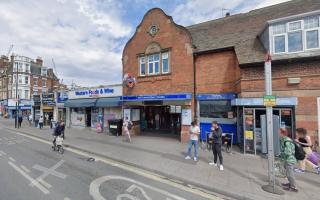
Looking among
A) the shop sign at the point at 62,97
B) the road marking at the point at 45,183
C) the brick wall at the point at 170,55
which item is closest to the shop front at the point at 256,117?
the brick wall at the point at 170,55

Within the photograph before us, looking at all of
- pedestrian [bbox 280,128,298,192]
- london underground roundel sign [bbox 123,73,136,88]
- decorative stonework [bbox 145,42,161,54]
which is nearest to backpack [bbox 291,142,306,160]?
pedestrian [bbox 280,128,298,192]

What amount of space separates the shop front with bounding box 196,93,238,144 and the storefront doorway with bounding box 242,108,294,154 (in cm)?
153

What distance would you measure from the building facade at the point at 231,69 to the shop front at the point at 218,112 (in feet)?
0.20

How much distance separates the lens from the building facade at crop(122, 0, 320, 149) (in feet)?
29.7

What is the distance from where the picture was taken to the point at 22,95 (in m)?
46.3

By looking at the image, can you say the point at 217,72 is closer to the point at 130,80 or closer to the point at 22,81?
the point at 130,80

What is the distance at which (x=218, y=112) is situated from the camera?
1259 centimetres

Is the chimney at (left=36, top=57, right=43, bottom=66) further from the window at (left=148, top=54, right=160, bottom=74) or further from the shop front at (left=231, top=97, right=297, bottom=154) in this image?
the shop front at (left=231, top=97, right=297, bottom=154)

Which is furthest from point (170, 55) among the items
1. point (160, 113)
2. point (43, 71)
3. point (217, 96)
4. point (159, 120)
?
point (43, 71)

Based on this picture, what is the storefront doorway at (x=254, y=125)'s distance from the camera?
937cm

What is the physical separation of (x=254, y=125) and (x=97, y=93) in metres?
14.6

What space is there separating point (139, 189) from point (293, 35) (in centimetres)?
1008

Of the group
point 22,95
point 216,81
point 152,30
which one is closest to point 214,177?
point 216,81

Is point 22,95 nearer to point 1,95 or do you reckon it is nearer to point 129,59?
point 1,95
